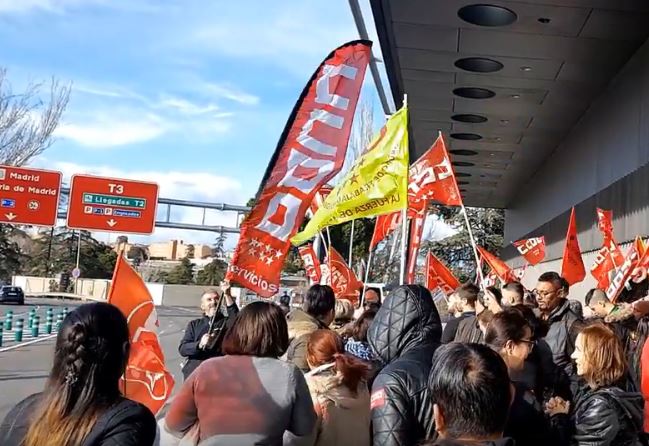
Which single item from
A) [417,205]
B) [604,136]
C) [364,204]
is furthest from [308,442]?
[604,136]

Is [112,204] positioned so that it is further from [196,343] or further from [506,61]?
[196,343]

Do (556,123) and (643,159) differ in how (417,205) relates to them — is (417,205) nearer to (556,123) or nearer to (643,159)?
(643,159)

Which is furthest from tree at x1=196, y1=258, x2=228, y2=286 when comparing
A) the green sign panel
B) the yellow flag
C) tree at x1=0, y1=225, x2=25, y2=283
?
the yellow flag

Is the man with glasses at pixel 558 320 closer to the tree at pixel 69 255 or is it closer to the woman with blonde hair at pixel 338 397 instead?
the woman with blonde hair at pixel 338 397

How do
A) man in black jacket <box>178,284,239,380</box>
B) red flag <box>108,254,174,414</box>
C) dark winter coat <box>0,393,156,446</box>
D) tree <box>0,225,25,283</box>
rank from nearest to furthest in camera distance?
dark winter coat <box>0,393,156,446</box> < red flag <box>108,254,174,414</box> < man in black jacket <box>178,284,239,380</box> < tree <box>0,225,25,283</box>

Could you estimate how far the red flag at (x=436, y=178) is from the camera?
8.40 m

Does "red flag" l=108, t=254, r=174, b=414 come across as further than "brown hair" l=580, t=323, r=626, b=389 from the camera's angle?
Yes

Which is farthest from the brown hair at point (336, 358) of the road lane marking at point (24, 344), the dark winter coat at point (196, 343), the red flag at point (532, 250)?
the road lane marking at point (24, 344)

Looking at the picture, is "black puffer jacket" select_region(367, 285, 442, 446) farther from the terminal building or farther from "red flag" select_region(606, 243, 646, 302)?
the terminal building

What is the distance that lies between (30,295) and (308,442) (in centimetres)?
6506

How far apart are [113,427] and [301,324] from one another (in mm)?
3062

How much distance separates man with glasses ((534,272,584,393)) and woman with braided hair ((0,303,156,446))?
12.8 ft

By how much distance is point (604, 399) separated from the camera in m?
3.62

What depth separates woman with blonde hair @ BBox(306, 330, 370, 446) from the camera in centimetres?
376
